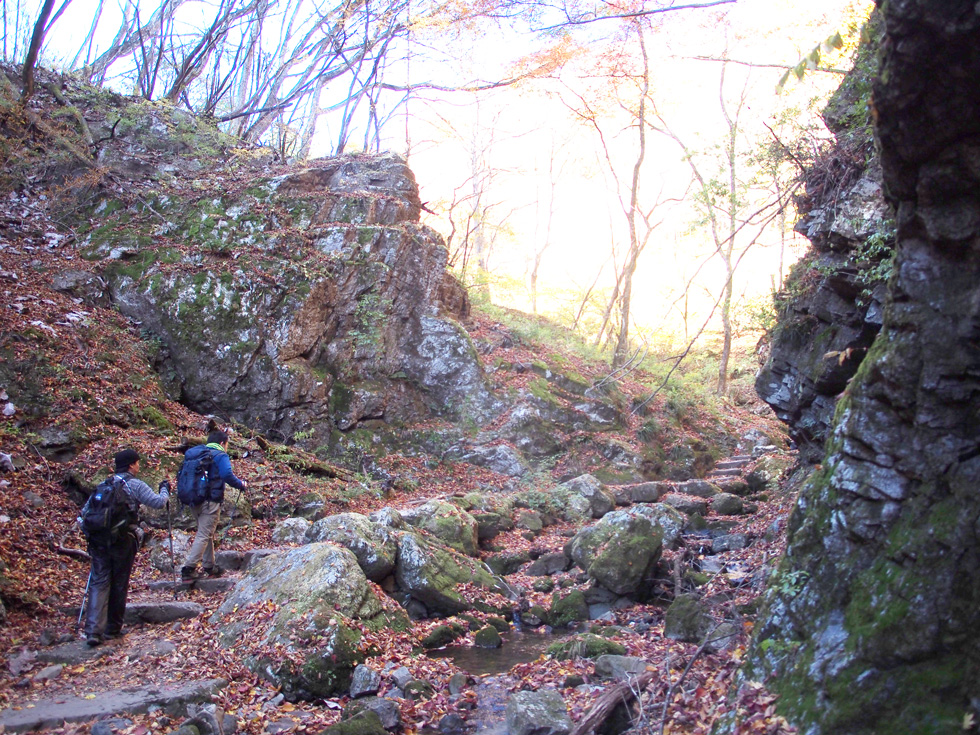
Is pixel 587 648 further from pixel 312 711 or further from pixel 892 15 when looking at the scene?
pixel 892 15

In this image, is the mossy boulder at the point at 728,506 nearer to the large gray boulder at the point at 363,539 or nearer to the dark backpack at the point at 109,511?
the large gray boulder at the point at 363,539

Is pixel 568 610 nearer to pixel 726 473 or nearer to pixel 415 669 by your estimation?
pixel 415 669

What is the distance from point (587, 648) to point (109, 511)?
213 inches

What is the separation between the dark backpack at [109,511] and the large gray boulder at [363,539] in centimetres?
273

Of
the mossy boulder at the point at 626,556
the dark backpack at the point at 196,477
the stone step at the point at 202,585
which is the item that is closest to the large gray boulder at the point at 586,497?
the mossy boulder at the point at 626,556

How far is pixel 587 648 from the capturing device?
7332 millimetres

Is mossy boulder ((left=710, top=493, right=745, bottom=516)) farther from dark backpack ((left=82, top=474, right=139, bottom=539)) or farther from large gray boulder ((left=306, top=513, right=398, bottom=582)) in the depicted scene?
dark backpack ((left=82, top=474, right=139, bottom=539))

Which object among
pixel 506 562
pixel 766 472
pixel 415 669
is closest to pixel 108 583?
pixel 415 669

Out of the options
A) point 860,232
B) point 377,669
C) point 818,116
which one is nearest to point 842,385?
point 860,232

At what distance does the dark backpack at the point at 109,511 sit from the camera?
6.37 meters

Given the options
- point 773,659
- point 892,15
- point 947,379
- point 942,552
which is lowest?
point 773,659

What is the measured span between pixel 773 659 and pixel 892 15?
4.36m

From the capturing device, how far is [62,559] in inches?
308

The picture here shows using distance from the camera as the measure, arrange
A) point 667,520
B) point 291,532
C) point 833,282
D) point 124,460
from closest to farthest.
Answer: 1. point 124,460
2. point 833,282
3. point 291,532
4. point 667,520
